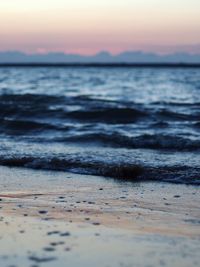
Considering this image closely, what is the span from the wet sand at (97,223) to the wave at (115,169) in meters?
0.55

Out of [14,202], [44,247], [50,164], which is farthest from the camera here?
[50,164]

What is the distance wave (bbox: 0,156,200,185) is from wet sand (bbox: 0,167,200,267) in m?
0.55

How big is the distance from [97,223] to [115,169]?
3.78 metres

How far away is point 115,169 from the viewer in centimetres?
957

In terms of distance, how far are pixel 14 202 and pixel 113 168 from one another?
9.94 ft

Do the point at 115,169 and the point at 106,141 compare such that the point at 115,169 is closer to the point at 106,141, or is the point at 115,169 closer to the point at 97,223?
the point at 97,223

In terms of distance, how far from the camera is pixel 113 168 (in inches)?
380

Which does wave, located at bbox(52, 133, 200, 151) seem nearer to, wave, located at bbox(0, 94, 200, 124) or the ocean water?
the ocean water

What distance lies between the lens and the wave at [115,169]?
9.05 metres

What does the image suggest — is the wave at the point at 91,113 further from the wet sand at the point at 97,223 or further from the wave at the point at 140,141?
the wet sand at the point at 97,223

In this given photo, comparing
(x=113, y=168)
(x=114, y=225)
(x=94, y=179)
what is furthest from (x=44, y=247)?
(x=113, y=168)

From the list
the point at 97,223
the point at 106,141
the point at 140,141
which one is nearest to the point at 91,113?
the point at 106,141

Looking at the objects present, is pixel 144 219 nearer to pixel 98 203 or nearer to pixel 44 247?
pixel 98 203

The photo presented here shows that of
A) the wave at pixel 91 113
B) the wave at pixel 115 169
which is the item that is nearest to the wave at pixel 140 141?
the wave at pixel 115 169
